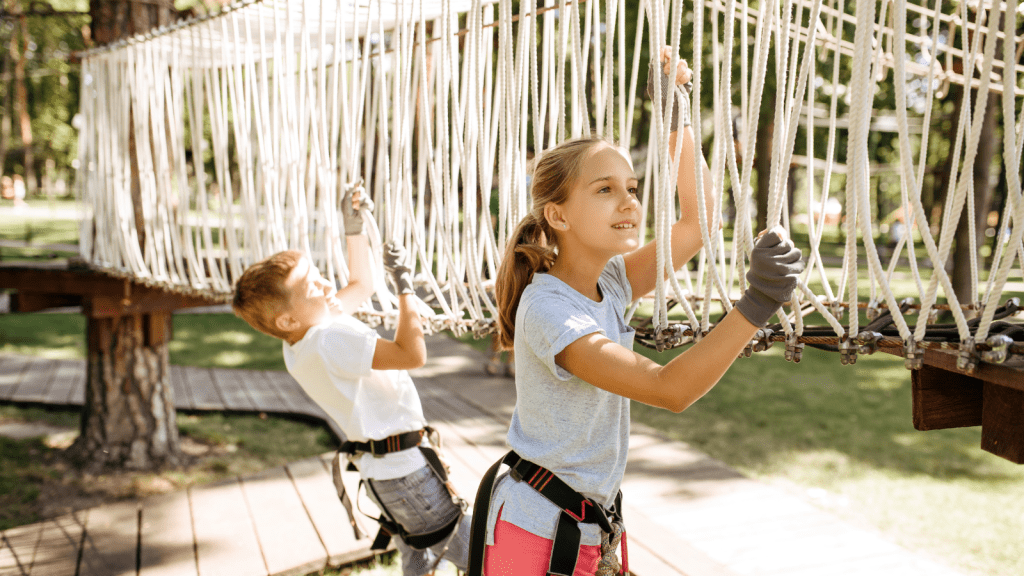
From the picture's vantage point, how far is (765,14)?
110cm

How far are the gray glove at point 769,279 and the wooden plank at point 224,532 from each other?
84.7 inches

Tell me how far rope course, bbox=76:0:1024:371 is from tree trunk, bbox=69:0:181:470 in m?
0.51

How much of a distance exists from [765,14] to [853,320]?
1.60ft

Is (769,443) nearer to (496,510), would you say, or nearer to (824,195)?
(824,195)

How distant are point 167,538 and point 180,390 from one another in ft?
9.36

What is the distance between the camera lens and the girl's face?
116 cm

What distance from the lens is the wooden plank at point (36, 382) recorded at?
498 cm

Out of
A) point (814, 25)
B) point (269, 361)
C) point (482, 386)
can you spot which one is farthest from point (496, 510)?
point (269, 361)

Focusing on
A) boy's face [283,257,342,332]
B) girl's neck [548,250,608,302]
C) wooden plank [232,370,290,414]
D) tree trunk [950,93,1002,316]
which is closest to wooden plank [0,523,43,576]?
boy's face [283,257,342,332]

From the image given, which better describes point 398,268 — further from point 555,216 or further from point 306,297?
point 555,216

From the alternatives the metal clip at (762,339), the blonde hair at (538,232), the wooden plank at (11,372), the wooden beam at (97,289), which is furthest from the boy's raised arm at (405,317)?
the wooden plank at (11,372)

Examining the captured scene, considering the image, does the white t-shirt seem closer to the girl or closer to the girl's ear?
the girl

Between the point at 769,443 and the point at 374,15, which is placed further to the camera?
the point at 769,443

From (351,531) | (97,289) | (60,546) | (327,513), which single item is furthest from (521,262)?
(97,289)
